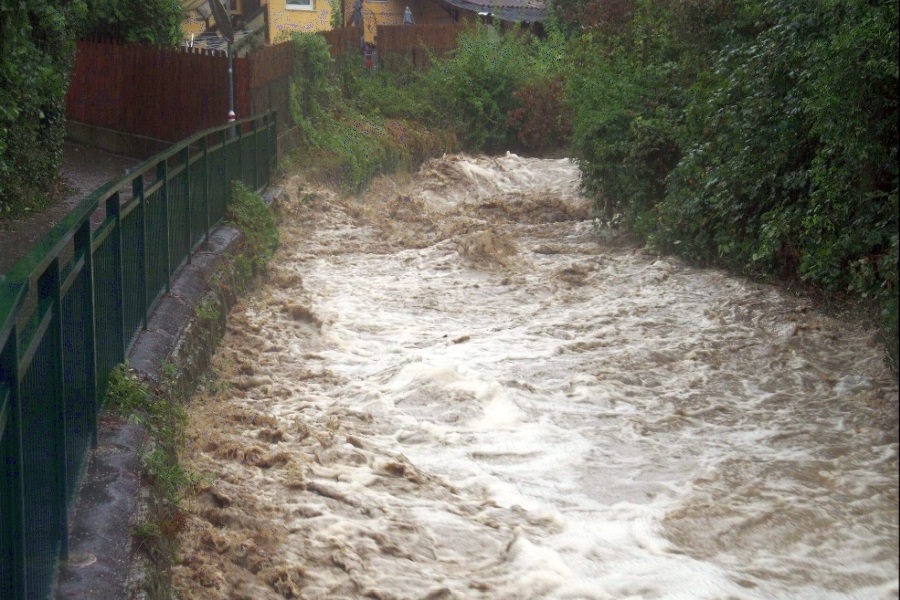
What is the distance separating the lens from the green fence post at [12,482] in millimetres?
3426

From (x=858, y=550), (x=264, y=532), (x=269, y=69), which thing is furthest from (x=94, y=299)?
(x=269, y=69)

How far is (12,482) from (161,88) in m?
16.2

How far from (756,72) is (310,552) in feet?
23.0

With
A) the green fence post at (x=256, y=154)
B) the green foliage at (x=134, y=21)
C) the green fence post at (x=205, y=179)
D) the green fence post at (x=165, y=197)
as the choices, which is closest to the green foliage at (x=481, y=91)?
the green foliage at (x=134, y=21)

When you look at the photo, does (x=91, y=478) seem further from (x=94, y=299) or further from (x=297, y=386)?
(x=297, y=386)

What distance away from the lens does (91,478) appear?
512 cm

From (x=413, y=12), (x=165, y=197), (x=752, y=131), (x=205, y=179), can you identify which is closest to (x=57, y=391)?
(x=165, y=197)

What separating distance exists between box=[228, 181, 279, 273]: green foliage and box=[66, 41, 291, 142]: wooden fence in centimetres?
452

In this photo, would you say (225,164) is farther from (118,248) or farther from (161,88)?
(161,88)

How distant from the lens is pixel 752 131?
1066cm

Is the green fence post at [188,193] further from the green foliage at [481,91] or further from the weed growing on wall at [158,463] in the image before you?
the green foliage at [481,91]

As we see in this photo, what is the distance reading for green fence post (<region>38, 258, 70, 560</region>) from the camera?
428 centimetres

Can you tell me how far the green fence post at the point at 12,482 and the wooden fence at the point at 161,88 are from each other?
1455cm

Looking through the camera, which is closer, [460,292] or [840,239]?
[840,239]
